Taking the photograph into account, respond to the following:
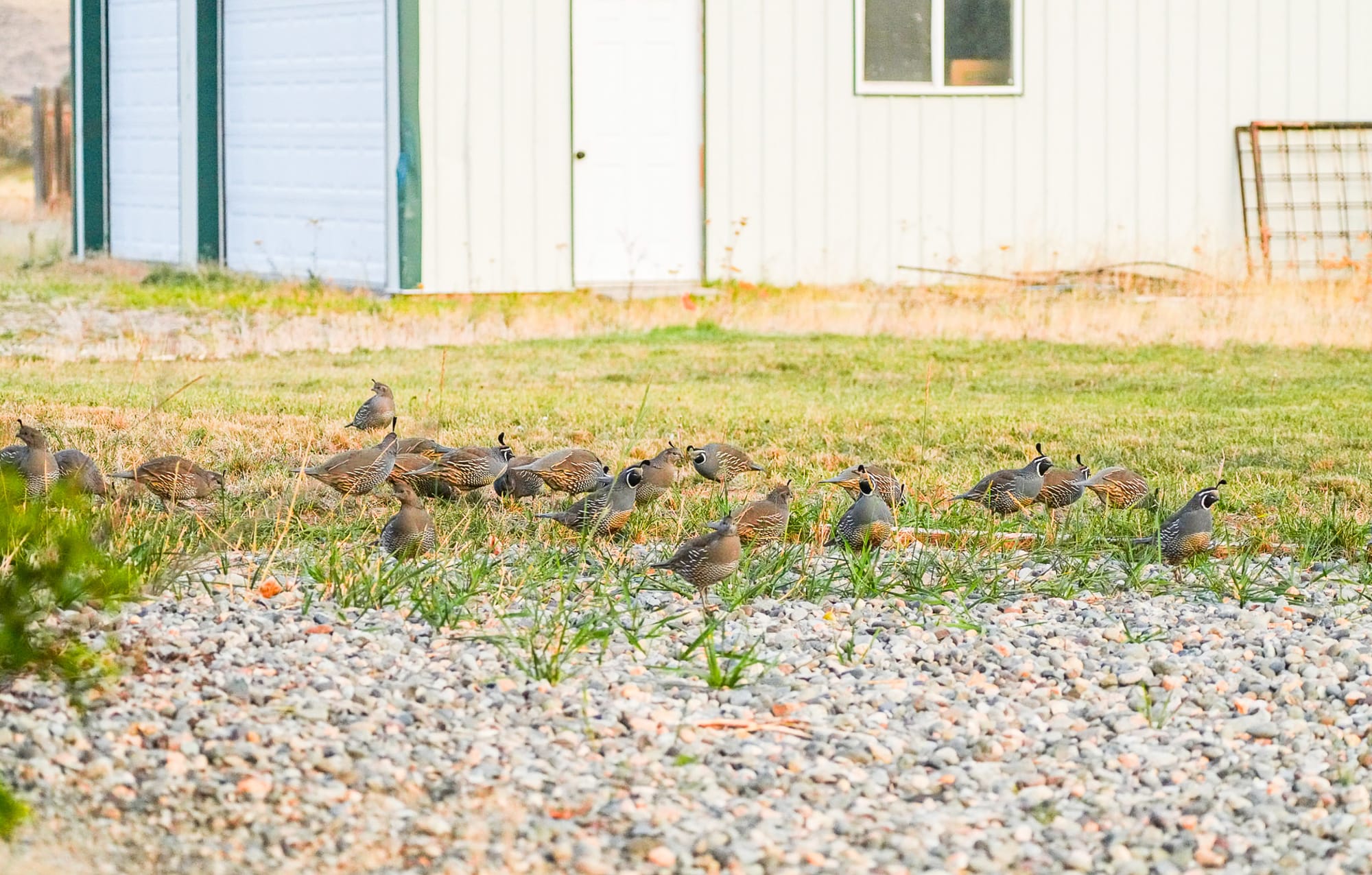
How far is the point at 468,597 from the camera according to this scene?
5.19 m

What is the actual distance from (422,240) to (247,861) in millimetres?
11497

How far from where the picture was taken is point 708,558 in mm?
5234

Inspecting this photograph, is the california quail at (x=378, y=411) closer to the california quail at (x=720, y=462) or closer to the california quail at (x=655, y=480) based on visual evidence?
the california quail at (x=720, y=462)

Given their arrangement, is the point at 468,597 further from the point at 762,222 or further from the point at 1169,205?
the point at 1169,205

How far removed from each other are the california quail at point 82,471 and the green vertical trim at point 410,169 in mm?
8767

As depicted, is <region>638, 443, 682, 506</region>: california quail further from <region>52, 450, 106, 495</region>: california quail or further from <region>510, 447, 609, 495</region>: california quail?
<region>52, 450, 106, 495</region>: california quail

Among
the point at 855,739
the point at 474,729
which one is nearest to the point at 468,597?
the point at 474,729

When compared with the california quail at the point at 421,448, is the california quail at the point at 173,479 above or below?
below

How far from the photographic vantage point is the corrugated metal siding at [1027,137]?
52.2 feet

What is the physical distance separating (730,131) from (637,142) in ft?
2.58

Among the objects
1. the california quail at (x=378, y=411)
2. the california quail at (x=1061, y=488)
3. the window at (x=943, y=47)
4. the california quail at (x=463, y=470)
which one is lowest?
the california quail at (x=1061, y=488)

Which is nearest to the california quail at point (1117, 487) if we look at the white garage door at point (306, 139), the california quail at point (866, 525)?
the california quail at point (866, 525)

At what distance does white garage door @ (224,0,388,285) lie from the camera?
1533 centimetres

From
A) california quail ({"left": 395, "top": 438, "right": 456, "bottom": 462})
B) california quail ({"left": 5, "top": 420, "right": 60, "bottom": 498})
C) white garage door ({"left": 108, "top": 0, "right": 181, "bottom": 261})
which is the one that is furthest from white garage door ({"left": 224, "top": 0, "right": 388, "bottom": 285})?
california quail ({"left": 5, "top": 420, "right": 60, "bottom": 498})
